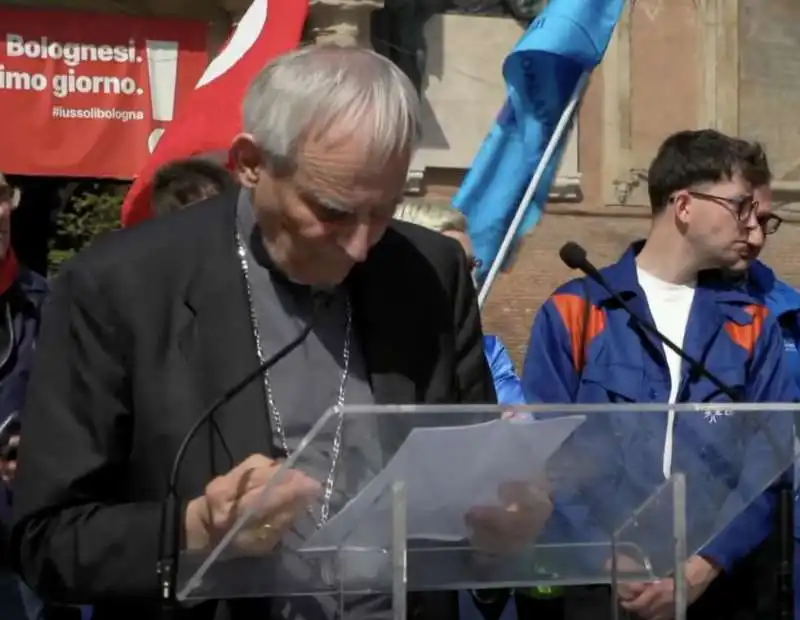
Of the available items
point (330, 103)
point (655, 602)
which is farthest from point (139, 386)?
point (655, 602)

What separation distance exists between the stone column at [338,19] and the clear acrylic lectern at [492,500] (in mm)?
6888

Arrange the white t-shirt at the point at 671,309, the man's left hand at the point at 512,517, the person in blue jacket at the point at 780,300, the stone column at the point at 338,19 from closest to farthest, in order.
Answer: the man's left hand at the point at 512,517, the white t-shirt at the point at 671,309, the person in blue jacket at the point at 780,300, the stone column at the point at 338,19

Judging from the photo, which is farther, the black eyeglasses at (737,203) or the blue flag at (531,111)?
the blue flag at (531,111)

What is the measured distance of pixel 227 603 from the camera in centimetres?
186

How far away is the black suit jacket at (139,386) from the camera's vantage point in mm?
1815

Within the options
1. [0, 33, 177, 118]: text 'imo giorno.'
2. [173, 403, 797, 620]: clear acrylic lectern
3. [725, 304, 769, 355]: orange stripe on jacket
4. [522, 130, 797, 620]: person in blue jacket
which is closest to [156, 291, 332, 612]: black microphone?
[173, 403, 797, 620]: clear acrylic lectern

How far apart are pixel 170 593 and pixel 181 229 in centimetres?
52

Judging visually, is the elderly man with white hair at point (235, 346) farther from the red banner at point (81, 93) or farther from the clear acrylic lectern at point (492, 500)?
the red banner at point (81, 93)

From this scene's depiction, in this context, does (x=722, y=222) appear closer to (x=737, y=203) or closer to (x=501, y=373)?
(x=737, y=203)

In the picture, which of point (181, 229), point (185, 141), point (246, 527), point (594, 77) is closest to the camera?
point (246, 527)

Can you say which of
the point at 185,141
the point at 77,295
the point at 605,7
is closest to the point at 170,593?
the point at 77,295

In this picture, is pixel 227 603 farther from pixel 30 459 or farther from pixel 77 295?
pixel 77 295

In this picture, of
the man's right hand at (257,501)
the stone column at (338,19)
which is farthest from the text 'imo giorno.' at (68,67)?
the man's right hand at (257,501)

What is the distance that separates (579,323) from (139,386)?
54.3 inches
